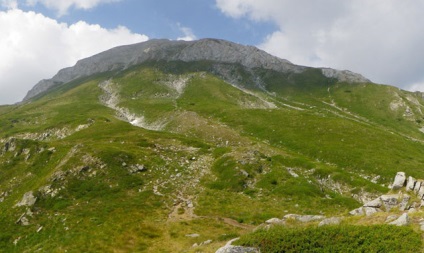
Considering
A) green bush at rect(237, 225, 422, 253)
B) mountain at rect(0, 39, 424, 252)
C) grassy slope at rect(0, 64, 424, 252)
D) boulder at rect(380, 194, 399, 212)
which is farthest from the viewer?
grassy slope at rect(0, 64, 424, 252)

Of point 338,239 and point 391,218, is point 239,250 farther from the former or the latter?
point 391,218

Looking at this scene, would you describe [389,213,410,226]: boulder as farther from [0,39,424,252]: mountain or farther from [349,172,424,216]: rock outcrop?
[349,172,424,216]: rock outcrop

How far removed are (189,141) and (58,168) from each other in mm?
30941

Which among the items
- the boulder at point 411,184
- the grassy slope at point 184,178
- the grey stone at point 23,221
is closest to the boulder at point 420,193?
the boulder at point 411,184

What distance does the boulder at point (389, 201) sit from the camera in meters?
27.2

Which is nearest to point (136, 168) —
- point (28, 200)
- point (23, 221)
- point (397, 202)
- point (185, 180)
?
point (185, 180)

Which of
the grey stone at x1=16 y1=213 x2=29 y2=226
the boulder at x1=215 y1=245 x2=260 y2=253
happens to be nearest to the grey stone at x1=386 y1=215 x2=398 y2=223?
the boulder at x1=215 y1=245 x2=260 y2=253

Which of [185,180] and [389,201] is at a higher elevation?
[389,201]

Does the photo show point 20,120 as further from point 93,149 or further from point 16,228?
point 16,228

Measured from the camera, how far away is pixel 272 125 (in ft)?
336

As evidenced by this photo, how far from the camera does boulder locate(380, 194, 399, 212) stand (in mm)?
27172

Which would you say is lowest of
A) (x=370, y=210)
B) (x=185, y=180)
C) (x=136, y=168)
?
(x=185, y=180)

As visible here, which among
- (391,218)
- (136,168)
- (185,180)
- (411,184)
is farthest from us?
(136,168)

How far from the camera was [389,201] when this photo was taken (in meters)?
27.6
